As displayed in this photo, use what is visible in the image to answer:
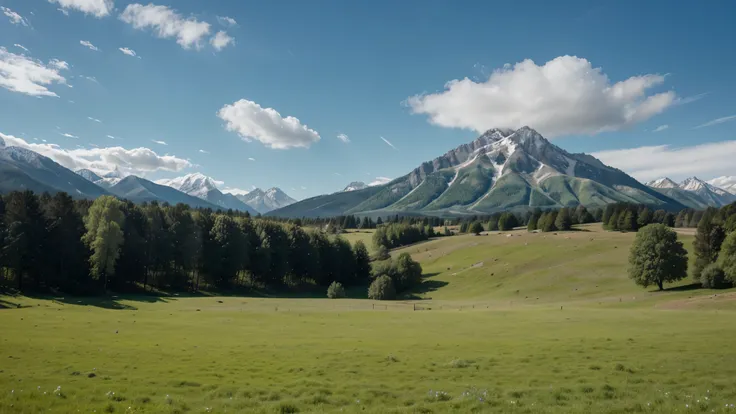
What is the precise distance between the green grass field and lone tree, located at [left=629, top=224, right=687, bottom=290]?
20.6m

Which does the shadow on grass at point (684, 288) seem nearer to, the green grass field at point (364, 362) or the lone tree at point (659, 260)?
the lone tree at point (659, 260)

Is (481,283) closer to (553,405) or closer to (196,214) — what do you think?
(196,214)

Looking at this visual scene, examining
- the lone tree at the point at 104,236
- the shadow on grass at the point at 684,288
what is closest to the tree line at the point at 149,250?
the lone tree at the point at 104,236

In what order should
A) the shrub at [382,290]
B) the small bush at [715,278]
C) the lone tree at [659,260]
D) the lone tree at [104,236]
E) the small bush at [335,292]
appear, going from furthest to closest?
1. the shrub at [382,290]
2. the small bush at [335,292]
3. the lone tree at [659,260]
4. the lone tree at [104,236]
5. the small bush at [715,278]

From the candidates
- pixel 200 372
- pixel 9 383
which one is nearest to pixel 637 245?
pixel 200 372

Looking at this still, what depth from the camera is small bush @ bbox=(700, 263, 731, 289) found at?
2918 inches

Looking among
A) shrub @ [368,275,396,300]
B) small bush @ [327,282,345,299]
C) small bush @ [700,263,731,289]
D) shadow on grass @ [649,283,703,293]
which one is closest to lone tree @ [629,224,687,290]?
shadow on grass @ [649,283,703,293]

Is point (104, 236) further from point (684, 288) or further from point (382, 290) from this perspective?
point (684, 288)

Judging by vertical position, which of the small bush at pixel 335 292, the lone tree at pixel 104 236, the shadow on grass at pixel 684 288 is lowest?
the small bush at pixel 335 292

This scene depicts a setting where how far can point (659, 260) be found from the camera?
262 feet

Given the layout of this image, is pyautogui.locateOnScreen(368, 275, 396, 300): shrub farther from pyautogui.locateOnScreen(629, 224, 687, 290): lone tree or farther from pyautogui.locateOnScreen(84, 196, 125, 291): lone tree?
pyautogui.locateOnScreen(84, 196, 125, 291): lone tree

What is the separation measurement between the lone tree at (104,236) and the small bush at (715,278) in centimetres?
10485

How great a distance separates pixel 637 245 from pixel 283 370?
83.8 m

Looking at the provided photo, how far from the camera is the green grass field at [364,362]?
16828mm
